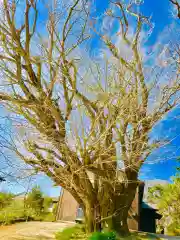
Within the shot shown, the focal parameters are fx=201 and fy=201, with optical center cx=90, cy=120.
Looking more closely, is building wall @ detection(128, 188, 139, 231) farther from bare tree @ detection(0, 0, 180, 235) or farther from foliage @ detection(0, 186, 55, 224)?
bare tree @ detection(0, 0, 180, 235)

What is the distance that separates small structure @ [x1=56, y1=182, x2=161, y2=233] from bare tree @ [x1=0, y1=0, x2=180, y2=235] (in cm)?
787

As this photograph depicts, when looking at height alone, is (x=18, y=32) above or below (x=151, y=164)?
above

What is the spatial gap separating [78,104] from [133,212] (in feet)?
39.6

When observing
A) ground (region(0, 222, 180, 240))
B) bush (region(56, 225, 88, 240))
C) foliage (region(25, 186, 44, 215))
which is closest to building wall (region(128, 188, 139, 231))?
ground (region(0, 222, 180, 240))

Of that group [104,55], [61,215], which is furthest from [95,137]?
[61,215]

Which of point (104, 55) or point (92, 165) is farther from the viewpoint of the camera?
point (104, 55)

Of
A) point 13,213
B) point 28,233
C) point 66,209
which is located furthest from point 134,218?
point 28,233

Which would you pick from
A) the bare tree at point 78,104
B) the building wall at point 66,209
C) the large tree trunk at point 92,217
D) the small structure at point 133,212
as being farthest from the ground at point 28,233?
the building wall at point 66,209

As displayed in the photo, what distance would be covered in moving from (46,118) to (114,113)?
232cm

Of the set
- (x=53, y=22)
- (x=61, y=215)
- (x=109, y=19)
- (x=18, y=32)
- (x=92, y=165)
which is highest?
(x=109, y=19)

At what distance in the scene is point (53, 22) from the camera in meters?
6.40

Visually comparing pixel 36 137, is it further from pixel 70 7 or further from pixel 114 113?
pixel 70 7

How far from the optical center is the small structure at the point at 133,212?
15.1 metres

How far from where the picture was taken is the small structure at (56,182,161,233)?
15.1m
